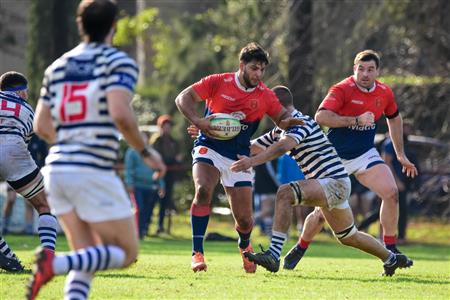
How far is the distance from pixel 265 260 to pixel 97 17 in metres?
4.28

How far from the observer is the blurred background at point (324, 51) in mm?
23719

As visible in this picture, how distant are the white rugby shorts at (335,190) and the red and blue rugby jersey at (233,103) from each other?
3.05 ft

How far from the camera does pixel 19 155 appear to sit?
1082 centimetres

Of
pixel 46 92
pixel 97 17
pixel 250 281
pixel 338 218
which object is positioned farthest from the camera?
pixel 338 218

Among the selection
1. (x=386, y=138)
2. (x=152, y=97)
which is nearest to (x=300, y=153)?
(x=386, y=138)

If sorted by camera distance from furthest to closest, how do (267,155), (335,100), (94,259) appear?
(335,100), (267,155), (94,259)

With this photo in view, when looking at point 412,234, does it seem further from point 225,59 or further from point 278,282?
point 278,282

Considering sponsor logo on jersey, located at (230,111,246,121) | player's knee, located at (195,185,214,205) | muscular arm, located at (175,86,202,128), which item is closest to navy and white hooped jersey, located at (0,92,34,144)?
muscular arm, located at (175,86,202,128)

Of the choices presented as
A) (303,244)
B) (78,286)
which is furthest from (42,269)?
(303,244)

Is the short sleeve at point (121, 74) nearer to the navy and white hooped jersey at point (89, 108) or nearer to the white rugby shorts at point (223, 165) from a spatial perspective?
the navy and white hooped jersey at point (89, 108)

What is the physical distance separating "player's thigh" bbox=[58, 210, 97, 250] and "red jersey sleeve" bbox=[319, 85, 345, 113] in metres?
4.96

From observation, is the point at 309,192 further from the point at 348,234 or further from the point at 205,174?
the point at 205,174

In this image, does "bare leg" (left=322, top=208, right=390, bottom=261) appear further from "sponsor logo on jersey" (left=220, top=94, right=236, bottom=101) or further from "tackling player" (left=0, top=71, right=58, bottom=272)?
"tackling player" (left=0, top=71, right=58, bottom=272)

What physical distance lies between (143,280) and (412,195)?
48.0 feet
